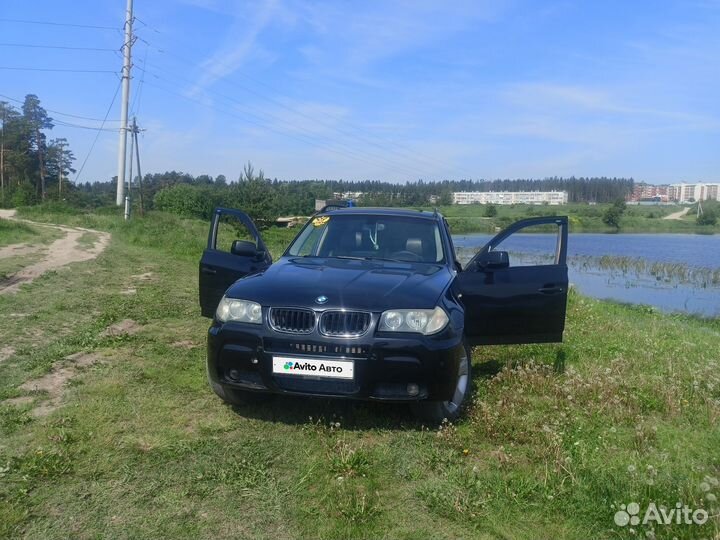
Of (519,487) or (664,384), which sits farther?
(664,384)

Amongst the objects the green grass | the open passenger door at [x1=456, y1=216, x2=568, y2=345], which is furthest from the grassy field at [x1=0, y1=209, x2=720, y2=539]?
the green grass

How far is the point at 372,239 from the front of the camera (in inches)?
224

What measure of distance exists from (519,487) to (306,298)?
1.75 meters

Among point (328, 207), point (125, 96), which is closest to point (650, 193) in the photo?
point (125, 96)

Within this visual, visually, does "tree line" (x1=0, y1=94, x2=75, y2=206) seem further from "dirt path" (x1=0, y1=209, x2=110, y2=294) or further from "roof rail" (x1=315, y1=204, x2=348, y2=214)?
"roof rail" (x1=315, y1=204, x2=348, y2=214)

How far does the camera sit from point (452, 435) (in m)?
4.05

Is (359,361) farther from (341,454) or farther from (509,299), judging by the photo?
(509,299)

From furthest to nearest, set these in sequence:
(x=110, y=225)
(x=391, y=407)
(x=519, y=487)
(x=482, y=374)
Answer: (x=110, y=225)
(x=482, y=374)
(x=391, y=407)
(x=519, y=487)

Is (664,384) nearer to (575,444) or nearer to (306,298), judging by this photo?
(575,444)

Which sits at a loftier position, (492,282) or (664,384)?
(492,282)

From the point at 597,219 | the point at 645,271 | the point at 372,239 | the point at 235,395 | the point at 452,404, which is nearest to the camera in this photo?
the point at 452,404

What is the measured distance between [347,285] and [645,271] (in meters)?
27.6

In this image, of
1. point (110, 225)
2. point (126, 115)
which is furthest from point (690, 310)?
point (126, 115)

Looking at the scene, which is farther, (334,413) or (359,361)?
(334,413)
